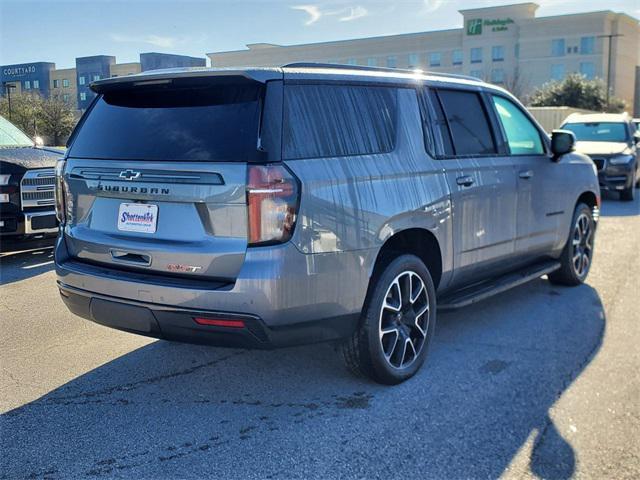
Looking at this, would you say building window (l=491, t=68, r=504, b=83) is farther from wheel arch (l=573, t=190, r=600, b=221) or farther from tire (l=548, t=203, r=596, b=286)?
tire (l=548, t=203, r=596, b=286)

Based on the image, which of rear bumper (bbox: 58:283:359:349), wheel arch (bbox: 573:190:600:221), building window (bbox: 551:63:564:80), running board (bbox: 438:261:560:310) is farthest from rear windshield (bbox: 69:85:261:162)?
building window (bbox: 551:63:564:80)

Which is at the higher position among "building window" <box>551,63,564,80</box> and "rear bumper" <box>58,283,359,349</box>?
"building window" <box>551,63,564,80</box>

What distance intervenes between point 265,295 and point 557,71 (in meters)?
78.7

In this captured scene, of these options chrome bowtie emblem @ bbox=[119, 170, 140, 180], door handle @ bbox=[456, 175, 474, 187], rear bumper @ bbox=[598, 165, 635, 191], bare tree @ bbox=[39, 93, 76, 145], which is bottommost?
rear bumper @ bbox=[598, 165, 635, 191]

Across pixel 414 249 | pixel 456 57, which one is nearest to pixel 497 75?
pixel 456 57

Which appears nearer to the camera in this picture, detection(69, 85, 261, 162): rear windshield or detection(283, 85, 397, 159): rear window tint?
detection(69, 85, 261, 162): rear windshield

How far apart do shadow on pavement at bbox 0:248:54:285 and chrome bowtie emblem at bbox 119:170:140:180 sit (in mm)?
3947

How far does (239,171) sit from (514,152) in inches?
118

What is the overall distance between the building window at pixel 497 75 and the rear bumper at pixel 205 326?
78595 millimetres

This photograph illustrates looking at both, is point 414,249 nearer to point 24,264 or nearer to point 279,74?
point 279,74

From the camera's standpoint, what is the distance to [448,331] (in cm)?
518

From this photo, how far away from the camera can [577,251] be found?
6.60m

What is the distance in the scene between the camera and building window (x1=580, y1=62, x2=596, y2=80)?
72.1 m

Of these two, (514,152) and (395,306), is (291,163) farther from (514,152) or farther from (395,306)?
(514,152)
